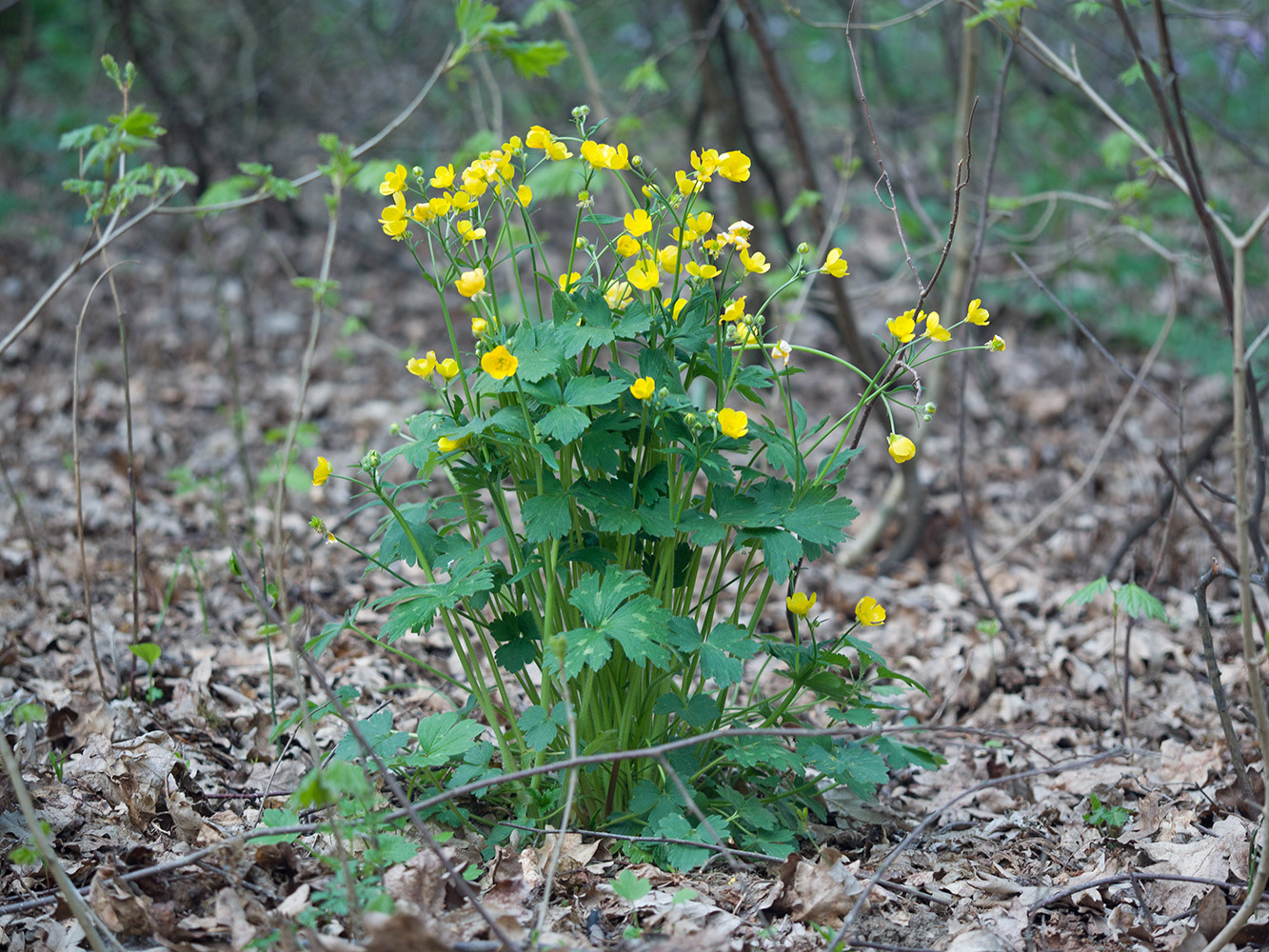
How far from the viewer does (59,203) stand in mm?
5703

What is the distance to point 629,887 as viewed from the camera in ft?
4.83

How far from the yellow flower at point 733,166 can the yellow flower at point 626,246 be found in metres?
0.19

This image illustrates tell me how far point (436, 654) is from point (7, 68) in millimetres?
5253

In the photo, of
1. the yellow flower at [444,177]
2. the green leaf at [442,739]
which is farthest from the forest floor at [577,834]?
the yellow flower at [444,177]

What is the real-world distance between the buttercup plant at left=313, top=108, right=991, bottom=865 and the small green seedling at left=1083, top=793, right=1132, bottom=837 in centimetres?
39

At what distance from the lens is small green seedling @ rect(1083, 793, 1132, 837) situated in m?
1.85

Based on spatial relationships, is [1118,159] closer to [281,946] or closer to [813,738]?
[813,738]

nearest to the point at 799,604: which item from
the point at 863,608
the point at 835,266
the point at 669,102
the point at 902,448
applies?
the point at 863,608

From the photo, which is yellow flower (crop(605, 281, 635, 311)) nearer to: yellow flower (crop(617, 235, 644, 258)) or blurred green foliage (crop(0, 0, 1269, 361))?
yellow flower (crop(617, 235, 644, 258))

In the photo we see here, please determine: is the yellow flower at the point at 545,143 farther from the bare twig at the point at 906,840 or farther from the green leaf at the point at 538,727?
the bare twig at the point at 906,840

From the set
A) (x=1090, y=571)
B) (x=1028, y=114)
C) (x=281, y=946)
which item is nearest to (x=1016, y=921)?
(x=281, y=946)

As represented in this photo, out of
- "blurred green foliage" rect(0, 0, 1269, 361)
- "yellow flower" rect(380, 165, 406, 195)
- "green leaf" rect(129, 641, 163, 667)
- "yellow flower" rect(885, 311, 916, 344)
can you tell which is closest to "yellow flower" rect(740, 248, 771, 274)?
"yellow flower" rect(885, 311, 916, 344)

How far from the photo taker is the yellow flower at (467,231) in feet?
5.04

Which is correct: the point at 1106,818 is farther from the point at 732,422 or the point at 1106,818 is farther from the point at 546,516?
the point at 546,516
